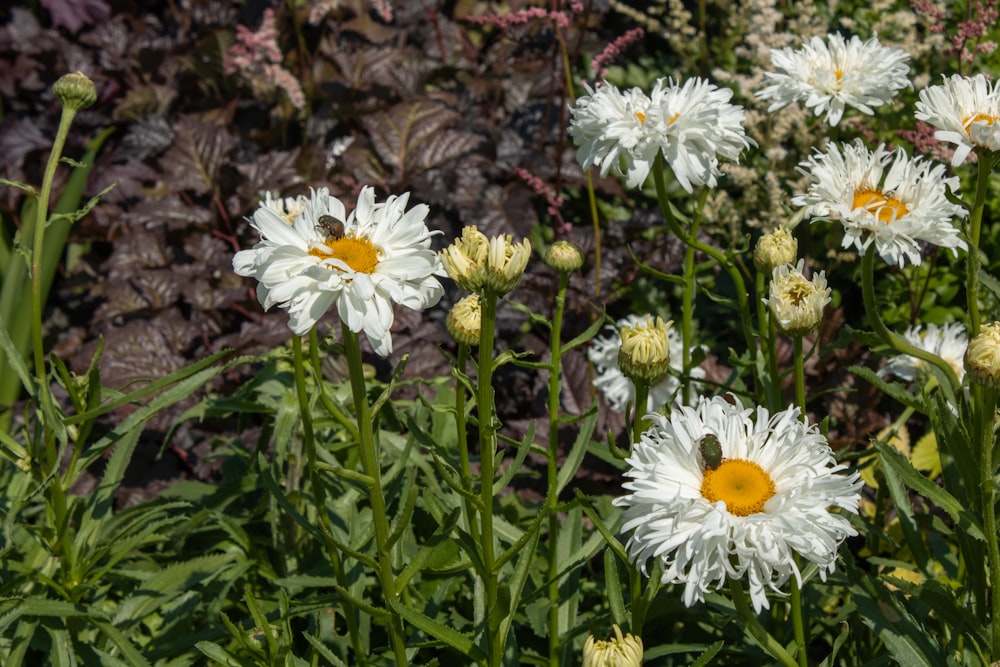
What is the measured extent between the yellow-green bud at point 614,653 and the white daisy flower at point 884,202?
2.14 feet

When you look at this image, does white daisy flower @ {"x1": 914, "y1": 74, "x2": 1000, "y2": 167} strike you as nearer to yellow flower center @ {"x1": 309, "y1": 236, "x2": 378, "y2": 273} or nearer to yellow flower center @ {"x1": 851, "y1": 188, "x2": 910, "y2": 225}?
yellow flower center @ {"x1": 851, "y1": 188, "x2": 910, "y2": 225}

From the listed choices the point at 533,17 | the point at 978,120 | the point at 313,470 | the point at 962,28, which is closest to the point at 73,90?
the point at 313,470

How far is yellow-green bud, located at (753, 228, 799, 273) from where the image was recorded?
1561mm

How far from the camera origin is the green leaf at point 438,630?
1.36m

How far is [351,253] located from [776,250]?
2.23 ft

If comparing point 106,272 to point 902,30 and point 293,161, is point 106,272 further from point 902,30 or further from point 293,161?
point 902,30

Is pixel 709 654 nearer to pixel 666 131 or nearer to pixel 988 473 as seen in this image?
pixel 988 473

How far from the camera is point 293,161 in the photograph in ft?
10.5

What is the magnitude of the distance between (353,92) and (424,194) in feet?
2.24

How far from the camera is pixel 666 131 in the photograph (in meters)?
1.67

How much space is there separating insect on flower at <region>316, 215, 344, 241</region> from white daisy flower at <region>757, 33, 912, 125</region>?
2.95 ft

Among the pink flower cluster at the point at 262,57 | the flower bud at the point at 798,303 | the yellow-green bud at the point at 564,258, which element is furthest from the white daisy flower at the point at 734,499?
the pink flower cluster at the point at 262,57

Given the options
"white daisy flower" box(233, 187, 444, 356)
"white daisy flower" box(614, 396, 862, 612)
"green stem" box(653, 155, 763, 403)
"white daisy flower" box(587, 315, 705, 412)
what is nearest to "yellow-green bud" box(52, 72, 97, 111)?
"white daisy flower" box(233, 187, 444, 356)

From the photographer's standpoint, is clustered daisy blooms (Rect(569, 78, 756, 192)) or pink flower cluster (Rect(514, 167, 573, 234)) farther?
pink flower cluster (Rect(514, 167, 573, 234))
